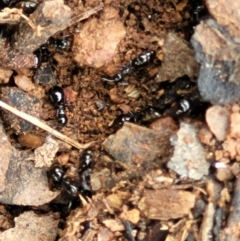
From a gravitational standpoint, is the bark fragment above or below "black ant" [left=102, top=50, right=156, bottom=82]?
below

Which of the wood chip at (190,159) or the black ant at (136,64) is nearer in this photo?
the wood chip at (190,159)

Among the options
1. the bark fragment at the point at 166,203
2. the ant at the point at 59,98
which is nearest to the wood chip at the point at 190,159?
the bark fragment at the point at 166,203

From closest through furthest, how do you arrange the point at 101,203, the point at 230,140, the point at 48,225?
1. the point at 230,140
2. the point at 101,203
3. the point at 48,225

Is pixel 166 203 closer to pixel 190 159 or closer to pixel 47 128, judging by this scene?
pixel 190 159

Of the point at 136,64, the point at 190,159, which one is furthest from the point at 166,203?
the point at 136,64

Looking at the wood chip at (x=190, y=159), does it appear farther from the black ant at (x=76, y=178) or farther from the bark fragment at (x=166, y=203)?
the black ant at (x=76, y=178)

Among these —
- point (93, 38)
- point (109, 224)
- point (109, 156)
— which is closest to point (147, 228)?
point (109, 224)

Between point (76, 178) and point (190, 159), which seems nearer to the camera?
point (190, 159)

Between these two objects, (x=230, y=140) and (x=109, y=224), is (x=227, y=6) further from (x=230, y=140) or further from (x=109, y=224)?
(x=109, y=224)

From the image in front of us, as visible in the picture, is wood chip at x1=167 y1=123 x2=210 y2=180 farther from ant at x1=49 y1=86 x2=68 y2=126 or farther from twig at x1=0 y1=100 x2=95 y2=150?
ant at x1=49 y1=86 x2=68 y2=126

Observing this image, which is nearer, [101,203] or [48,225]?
[101,203]

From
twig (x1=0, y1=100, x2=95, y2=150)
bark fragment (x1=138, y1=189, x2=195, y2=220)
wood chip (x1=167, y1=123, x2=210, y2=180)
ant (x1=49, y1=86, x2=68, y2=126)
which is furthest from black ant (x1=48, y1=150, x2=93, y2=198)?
wood chip (x1=167, y1=123, x2=210, y2=180)
